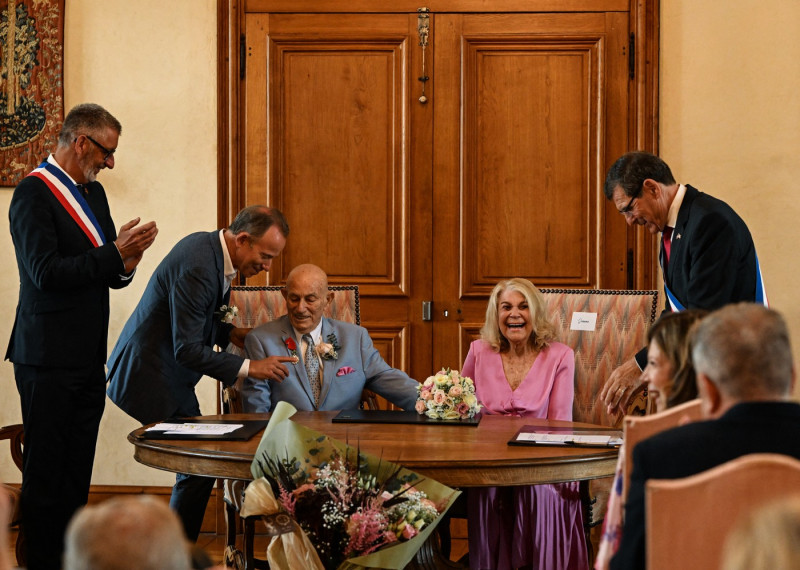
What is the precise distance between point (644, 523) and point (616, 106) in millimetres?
3593

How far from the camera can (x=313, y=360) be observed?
3824 mm

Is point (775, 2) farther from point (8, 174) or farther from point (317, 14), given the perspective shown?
point (8, 174)

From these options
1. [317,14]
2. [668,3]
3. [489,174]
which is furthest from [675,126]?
[317,14]

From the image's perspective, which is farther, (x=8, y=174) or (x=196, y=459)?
(x=8, y=174)

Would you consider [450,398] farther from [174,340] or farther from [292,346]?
[174,340]

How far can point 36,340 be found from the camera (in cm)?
348

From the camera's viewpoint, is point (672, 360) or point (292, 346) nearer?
point (672, 360)

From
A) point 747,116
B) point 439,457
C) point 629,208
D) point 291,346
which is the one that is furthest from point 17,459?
point 747,116

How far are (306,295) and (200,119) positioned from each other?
61.1 inches

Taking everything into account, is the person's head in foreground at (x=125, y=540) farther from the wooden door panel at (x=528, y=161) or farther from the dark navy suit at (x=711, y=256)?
the wooden door panel at (x=528, y=161)

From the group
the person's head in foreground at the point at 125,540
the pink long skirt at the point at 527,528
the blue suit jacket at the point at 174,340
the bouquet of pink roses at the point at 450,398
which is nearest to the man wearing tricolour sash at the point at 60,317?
the blue suit jacket at the point at 174,340

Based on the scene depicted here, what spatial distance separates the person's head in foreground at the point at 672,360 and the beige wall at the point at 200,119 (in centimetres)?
282

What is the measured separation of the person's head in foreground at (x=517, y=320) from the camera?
3.85m

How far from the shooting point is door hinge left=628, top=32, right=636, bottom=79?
4824mm
